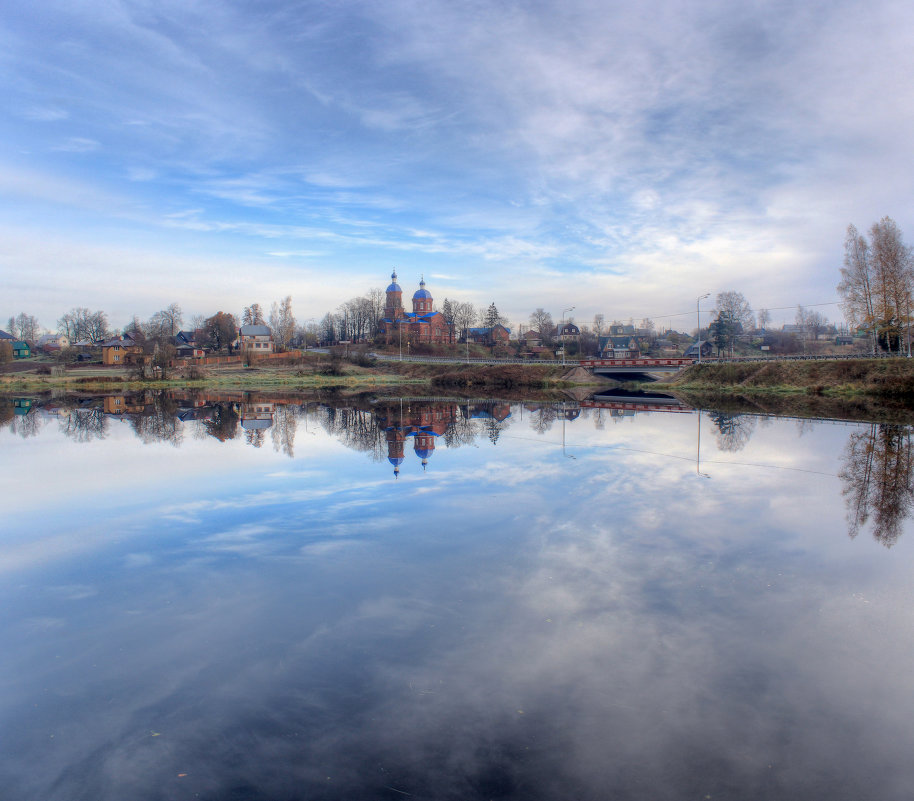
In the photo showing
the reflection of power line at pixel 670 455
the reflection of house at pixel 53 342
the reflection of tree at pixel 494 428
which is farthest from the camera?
the reflection of house at pixel 53 342

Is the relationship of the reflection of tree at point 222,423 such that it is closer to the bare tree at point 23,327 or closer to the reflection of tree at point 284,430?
the reflection of tree at point 284,430

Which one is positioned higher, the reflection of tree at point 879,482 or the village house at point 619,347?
the village house at point 619,347

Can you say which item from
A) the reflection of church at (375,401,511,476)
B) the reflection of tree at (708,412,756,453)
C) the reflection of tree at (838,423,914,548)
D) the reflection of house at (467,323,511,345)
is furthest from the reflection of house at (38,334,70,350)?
the reflection of tree at (838,423,914,548)

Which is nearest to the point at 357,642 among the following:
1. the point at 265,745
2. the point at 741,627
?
the point at 265,745

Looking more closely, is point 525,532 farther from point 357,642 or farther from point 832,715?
point 832,715

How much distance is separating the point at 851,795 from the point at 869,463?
55.8 ft

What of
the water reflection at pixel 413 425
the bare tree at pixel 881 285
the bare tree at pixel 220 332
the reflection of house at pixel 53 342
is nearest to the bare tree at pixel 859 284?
the bare tree at pixel 881 285

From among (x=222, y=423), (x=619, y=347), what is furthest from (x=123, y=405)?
(x=619, y=347)

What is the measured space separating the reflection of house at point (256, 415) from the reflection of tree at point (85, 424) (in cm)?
664

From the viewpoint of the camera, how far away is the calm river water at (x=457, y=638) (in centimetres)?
500

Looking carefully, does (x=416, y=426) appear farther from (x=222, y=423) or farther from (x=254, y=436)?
(x=222, y=423)

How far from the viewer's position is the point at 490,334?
143000 mm

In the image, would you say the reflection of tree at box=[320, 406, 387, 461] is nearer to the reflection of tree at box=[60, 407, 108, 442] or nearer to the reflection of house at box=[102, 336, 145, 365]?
the reflection of tree at box=[60, 407, 108, 442]

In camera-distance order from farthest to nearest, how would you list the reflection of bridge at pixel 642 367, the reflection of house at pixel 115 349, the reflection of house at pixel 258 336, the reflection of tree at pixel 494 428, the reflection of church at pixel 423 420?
the reflection of house at pixel 258 336 → the reflection of house at pixel 115 349 → the reflection of bridge at pixel 642 367 → the reflection of tree at pixel 494 428 → the reflection of church at pixel 423 420
